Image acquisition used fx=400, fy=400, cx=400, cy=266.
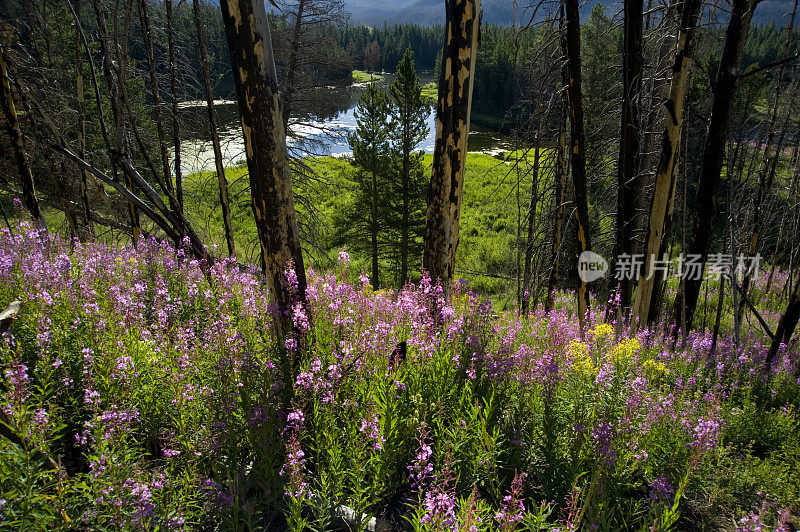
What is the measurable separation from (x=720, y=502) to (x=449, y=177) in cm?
389

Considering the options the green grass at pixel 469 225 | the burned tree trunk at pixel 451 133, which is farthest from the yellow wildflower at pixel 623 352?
the green grass at pixel 469 225

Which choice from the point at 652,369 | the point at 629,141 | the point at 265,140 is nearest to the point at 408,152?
the point at 629,141

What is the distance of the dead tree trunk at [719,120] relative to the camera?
5.52 meters

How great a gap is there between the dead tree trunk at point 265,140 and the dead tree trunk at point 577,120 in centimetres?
372

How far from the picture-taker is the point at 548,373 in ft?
11.1

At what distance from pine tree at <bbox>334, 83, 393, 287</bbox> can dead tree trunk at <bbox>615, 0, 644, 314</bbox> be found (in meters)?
13.0

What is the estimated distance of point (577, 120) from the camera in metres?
5.26

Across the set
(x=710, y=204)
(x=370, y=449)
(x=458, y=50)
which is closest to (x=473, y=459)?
(x=370, y=449)

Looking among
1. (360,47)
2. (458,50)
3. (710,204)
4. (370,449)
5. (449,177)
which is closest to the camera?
(370,449)

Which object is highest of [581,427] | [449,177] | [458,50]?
[458,50]

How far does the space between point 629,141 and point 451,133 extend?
11.2 feet

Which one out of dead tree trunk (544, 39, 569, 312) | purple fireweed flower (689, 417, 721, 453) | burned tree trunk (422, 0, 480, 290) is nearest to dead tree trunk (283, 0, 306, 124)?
dead tree trunk (544, 39, 569, 312)

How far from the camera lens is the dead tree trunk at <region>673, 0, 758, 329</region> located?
18.1 ft

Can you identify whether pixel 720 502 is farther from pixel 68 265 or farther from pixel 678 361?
pixel 68 265
